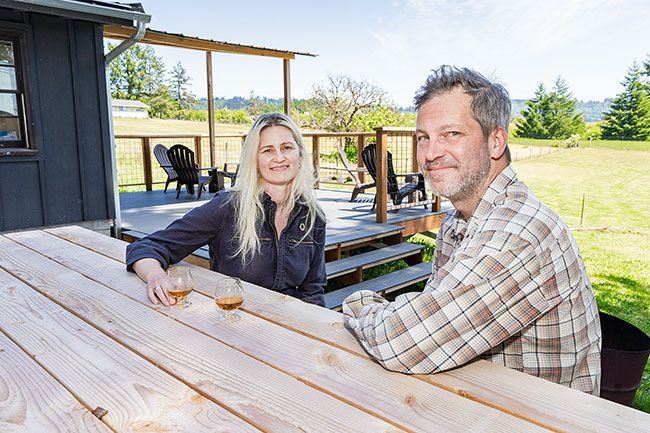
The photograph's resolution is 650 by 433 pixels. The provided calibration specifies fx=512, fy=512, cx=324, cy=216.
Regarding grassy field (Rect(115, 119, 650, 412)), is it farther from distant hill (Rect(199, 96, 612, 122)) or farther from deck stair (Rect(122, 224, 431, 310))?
distant hill (Rect(199, 96, 612, 122))

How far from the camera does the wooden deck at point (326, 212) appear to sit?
237 inches

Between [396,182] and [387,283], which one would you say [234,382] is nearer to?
[387,283]

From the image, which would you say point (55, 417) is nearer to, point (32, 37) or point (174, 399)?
point (174, 399)

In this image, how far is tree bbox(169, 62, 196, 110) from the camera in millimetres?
35638

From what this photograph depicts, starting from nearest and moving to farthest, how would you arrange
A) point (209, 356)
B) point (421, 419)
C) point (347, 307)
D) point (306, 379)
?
point (421, 419) → point (306, 379) → point (209, 356) → point (347, 307)

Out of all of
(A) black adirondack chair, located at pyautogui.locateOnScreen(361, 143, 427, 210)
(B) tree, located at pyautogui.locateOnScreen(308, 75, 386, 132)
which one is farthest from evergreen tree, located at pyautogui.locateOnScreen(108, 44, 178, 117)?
(A) black adirondack chair, located at pyautogui.locateOnScreen(361, 143, 427, 210)

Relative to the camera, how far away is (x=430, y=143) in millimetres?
1486

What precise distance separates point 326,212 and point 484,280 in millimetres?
5956

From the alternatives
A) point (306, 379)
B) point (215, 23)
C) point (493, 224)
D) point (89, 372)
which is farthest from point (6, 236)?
point (215, 23)

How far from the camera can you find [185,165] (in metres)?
8.16

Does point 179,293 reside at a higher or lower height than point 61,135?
lower

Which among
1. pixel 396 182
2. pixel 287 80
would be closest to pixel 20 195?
pixel 396 182

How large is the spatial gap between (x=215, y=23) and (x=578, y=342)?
4091cm

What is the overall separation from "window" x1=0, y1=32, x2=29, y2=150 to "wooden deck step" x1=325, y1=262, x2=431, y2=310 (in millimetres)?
3530
